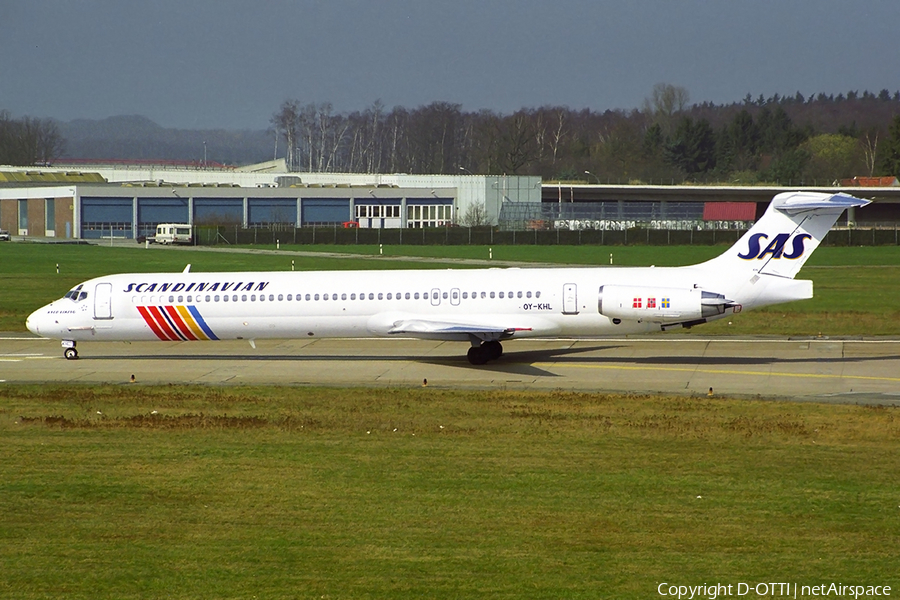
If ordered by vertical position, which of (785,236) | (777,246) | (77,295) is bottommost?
(77,295)

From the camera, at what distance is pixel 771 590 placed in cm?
1141

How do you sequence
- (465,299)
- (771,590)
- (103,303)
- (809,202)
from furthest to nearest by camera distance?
(103,303)
(465,299)
(809,202)
(771,590)

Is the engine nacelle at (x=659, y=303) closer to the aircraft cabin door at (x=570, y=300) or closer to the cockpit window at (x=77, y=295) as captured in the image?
the aircraft cabin door at (x=570, y=300)

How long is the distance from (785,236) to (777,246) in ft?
1.09

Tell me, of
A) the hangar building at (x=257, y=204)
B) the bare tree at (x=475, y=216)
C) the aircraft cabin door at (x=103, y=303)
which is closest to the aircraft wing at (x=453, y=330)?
the aircraft cabin door at (x=103, y=303)

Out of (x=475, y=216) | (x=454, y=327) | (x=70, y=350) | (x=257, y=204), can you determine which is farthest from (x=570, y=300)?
(x=257, y=204)

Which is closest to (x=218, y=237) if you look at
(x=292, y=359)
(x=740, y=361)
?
(x=292, y=359)

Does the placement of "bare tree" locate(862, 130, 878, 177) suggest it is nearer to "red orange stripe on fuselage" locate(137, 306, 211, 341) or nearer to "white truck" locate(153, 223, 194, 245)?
"white truck" locate(153, 223, 194, 245)

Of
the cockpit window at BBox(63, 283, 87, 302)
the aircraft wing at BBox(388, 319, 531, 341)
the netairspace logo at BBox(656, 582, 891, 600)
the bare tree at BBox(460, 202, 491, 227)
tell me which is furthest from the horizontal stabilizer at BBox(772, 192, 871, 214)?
the bare tree at BBox(460, 202, 491, 227)

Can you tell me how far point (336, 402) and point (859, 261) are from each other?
53.4 meters

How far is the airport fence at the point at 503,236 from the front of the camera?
8294cm

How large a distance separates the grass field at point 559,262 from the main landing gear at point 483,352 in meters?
10.1

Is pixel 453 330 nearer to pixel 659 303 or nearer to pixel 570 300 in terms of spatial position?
pixel 570 300

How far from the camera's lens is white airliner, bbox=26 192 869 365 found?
88.9ft
